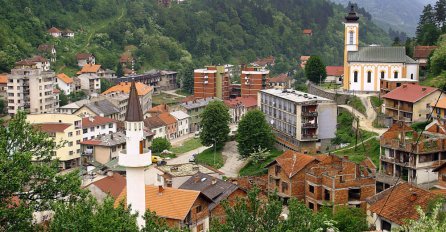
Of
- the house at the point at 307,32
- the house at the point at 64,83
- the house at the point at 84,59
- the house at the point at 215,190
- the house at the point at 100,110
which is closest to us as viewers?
the house at the point at 215,190

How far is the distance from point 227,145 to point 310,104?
10187 mm

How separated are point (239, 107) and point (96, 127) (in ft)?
69.0

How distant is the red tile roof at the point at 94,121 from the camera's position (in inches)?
2296

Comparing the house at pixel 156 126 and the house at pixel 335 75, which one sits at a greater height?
the house at pixel 335 75

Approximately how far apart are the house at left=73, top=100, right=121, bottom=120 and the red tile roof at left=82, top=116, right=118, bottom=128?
2.48 meters

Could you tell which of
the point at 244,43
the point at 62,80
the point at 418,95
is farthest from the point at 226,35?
the point at 418,95

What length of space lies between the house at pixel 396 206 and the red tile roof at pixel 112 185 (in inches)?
533

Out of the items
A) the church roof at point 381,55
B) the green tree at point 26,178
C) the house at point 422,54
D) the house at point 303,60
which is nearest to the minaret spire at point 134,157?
the green tree at point 26,178

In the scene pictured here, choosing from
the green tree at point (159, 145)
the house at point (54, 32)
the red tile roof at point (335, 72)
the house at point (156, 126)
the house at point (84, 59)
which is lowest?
the green tree at point (159, 145)

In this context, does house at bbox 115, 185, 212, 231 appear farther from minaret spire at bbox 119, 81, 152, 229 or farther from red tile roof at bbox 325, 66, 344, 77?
red tile roof at bbox 325, 66, 344, 77

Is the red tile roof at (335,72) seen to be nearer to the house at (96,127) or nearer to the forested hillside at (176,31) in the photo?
the house at (96,127)

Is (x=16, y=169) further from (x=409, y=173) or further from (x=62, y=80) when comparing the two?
(x=62, y=80)

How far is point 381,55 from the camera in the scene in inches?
2315

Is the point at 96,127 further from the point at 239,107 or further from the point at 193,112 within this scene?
the point at 239,107
